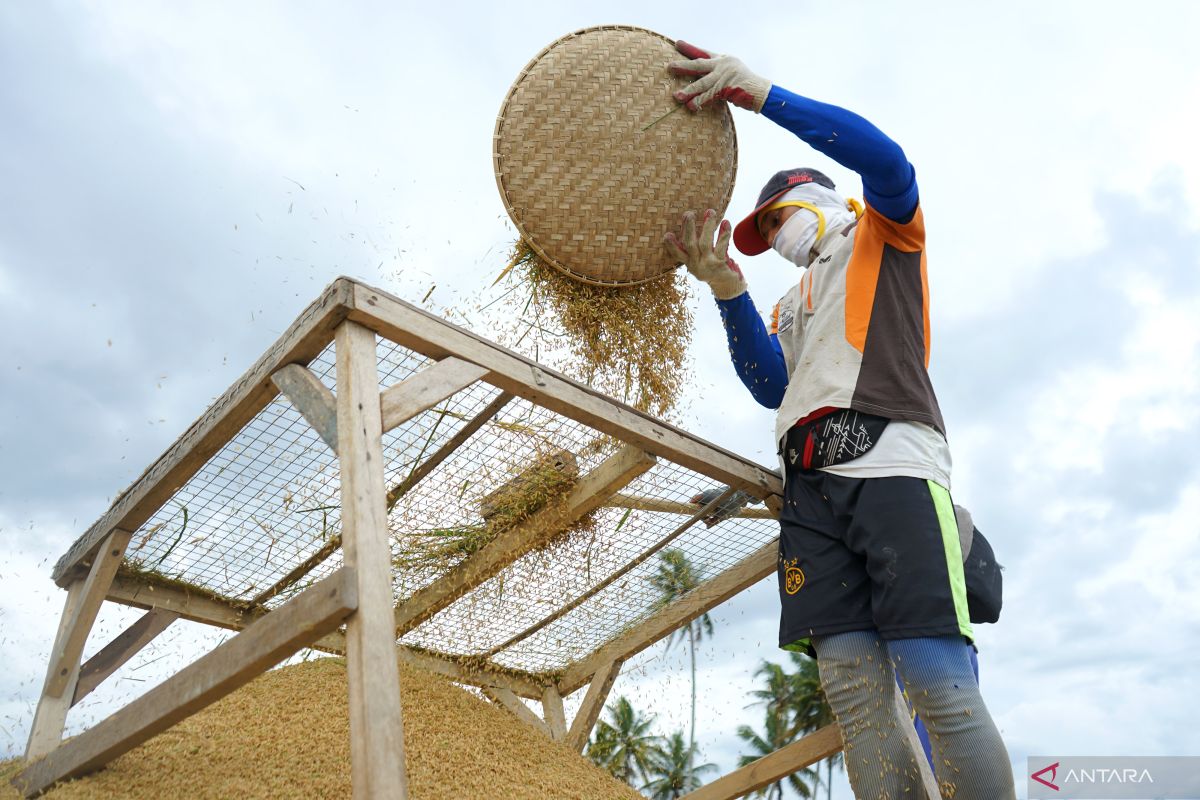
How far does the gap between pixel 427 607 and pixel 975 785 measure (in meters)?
2.16

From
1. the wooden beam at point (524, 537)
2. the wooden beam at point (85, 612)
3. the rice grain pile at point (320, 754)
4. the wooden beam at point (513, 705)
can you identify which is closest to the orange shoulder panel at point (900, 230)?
the wooden beam at point (524, 537)

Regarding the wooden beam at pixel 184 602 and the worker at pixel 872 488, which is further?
the wooden beam at pixel 184 602

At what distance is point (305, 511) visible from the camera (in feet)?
11.4

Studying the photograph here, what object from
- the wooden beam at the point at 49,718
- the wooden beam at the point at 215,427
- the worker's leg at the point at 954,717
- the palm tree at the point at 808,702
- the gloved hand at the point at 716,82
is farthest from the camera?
the palm tree at the point at 808,702

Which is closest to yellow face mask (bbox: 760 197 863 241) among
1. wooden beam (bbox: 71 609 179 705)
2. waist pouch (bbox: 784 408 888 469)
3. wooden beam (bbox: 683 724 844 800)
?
waist pouch (bbox: 784 408 888 469)

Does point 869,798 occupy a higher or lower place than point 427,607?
lower

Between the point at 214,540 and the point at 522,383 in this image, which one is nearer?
the point at 522,383

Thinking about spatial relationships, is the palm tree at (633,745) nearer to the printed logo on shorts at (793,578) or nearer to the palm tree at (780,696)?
the palm tree at (780,696)

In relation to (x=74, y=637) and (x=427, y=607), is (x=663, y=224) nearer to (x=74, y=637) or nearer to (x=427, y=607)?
(x=427, y=607)

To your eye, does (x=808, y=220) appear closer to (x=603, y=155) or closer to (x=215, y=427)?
(x=603, y=155)

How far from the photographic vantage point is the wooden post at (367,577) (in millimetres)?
2053

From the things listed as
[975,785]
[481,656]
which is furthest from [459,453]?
[975,785]

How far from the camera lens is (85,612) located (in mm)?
3549

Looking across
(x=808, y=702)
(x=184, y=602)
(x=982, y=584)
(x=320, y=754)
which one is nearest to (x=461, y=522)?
(x=320, y=754)
